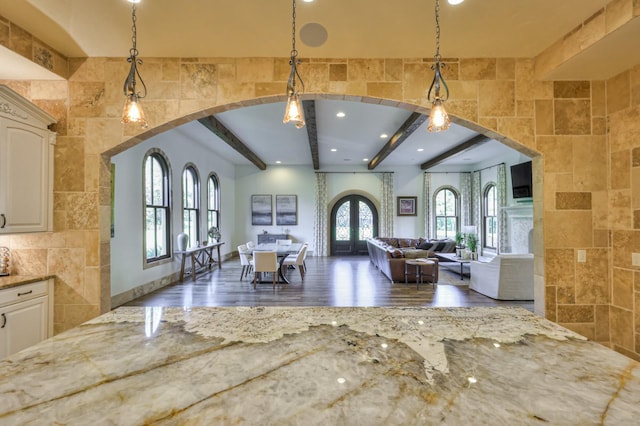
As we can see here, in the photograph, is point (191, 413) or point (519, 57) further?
point (519, 57)

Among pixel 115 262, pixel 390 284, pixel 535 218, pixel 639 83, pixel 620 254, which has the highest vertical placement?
pixel 639 83

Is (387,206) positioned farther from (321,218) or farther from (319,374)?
(319,374)

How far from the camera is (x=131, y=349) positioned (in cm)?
115

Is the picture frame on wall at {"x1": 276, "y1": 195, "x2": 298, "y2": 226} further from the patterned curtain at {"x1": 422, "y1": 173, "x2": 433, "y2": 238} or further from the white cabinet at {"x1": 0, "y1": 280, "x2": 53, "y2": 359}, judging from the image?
the white cabinet at {"x1": 0, "y1": 280, "x2": 53, "y2": 359}

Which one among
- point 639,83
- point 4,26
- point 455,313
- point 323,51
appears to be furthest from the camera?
point 323,51

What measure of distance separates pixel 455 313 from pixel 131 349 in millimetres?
1530

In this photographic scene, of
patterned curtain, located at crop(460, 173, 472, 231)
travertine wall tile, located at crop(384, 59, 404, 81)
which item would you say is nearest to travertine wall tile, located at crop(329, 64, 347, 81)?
travertine wall tile, located at crop(384, 59, 404, 81)

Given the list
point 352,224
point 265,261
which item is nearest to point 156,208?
point 265,261

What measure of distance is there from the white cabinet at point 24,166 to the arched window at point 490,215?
9.33 m

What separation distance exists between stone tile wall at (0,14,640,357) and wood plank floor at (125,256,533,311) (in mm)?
1975

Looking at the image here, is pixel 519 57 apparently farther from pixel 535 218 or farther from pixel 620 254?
pixel 620 254

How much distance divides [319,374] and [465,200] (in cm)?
978

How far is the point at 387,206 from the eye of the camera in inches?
383

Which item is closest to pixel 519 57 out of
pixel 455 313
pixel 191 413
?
pixel 455 313
